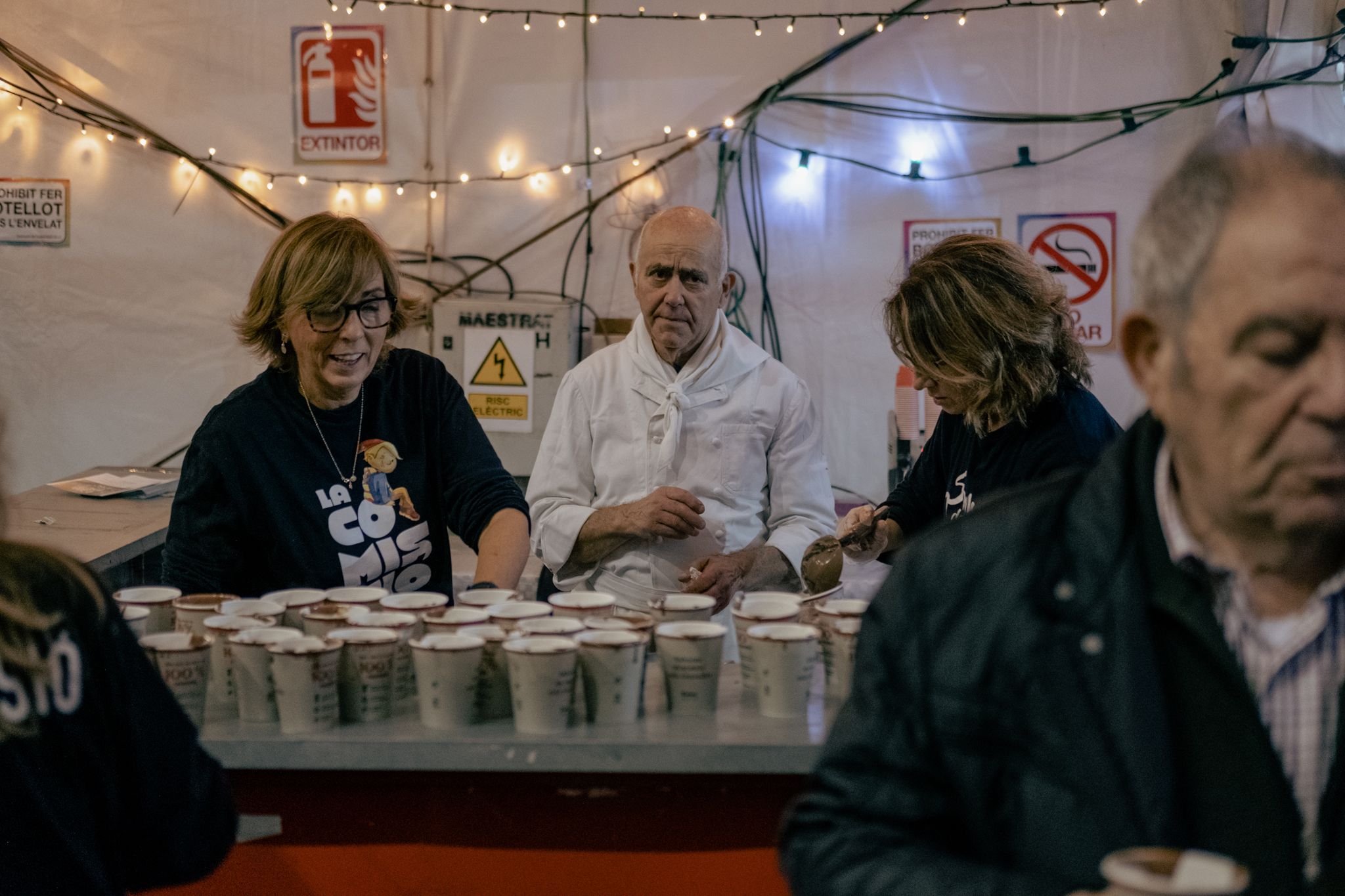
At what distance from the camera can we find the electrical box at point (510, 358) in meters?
4.93

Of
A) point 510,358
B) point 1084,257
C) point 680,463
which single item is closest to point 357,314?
point 680,463

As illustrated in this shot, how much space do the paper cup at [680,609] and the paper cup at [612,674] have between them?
17cm

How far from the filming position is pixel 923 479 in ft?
9.84

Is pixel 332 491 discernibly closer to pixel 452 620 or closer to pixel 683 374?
pixel 452 620

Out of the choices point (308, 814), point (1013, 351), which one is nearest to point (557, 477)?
point (1013, 351)

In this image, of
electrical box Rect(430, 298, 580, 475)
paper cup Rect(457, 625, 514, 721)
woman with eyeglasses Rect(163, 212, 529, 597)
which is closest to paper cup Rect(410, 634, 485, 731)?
paper cup Rect(457, 625, 514, 721)

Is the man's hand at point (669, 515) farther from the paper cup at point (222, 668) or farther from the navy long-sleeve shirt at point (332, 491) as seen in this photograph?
the paper cup at point (222, 668)

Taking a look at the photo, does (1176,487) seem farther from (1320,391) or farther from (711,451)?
(711,451)

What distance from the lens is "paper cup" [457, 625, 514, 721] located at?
5.93 ft

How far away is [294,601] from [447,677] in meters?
0.45

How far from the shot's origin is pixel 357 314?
8.46ft

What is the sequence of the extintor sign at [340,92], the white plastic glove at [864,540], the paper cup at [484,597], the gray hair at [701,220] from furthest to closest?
the extintor sign at [340,92], the gray hair at [701,220], the white plastic glove at [864,540], the paper cup at [484,597]

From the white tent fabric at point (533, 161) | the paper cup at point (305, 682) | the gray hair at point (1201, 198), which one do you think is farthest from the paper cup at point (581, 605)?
the white tent fabric at point (533, 161)

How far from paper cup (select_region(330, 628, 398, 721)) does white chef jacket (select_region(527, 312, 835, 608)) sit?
1393 mm
